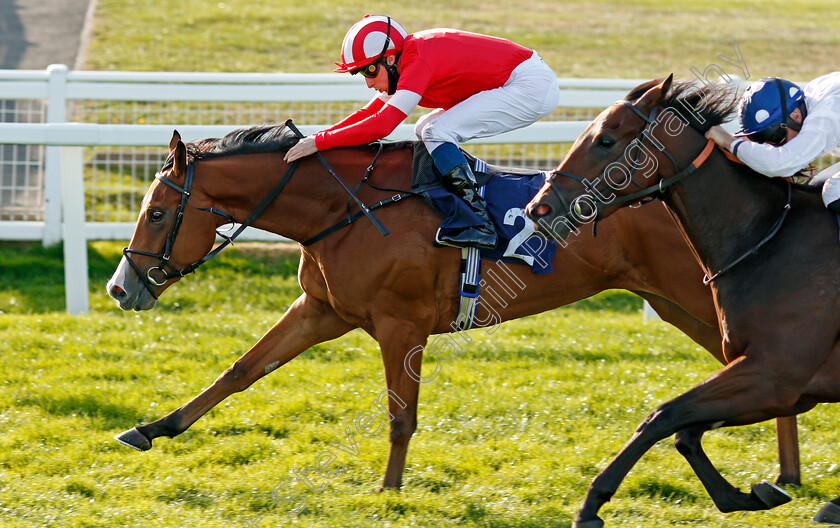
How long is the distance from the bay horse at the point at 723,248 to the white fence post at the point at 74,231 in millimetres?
3870

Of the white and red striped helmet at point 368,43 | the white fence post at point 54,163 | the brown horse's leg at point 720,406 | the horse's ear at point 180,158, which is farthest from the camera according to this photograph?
the white fence post at point 54,163

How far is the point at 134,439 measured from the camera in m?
4.60

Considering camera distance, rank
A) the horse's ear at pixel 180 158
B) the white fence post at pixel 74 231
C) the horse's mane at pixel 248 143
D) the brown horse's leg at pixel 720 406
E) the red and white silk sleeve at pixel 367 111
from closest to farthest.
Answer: the brown horse's leg at pixel 720 406
the horse's ear at pixel 180 158
the horse's mane at pixel 248 143
the red and white silk sleeve at pixel 367 111
the white fence post at pixel 74 231

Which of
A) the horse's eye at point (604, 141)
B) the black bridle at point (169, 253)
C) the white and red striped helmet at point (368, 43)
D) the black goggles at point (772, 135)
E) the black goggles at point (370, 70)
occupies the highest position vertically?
→ the white and red striped helmet at point (368, 43)

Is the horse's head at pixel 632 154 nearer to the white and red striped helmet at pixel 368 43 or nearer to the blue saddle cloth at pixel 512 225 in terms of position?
the blue saddle cloth at pixel 512 225

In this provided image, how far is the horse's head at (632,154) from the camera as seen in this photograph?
12.0ft

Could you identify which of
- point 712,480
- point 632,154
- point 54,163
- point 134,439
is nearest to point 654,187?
point 632,154

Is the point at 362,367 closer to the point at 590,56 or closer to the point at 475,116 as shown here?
the point at 475,116

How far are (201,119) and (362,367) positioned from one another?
14.4 ft

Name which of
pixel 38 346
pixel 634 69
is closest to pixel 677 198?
pixel 38 346

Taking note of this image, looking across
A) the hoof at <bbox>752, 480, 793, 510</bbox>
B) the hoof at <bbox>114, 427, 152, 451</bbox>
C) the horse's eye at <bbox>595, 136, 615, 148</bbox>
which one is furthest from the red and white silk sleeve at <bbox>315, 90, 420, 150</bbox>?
the hoof at <bbox>752, 480, 793, 510</bbox>

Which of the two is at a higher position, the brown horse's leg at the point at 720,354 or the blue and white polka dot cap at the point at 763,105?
the blue and white polka dot cap at the point at 763,105

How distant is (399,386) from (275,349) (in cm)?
68

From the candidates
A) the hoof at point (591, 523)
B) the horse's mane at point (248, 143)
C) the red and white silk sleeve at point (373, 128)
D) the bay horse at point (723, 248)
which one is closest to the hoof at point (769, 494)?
the bay horse at point (723, 248)
